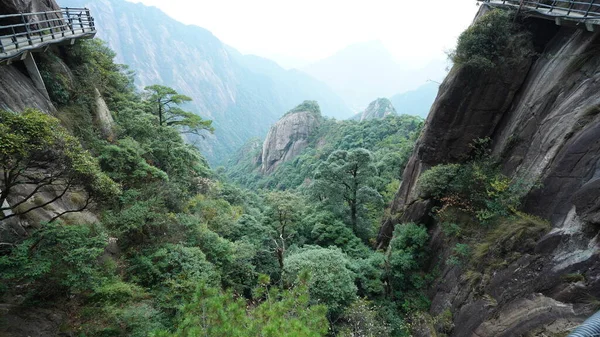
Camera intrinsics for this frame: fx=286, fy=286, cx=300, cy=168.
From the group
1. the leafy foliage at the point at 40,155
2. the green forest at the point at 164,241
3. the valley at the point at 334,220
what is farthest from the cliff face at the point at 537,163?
the leafy foliage at the point at 40,155

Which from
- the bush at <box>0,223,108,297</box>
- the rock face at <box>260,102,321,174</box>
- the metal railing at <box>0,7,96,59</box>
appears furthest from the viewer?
the rock face at <box>260,102,321,174</box>

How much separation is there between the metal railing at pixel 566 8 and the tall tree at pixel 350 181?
443 inches

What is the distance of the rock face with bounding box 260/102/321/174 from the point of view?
236 feet

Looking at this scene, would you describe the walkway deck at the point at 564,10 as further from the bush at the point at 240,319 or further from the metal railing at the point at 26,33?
the metal railing at the point at 26,33

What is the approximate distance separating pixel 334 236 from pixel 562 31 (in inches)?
612

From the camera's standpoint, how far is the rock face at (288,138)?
7200cm

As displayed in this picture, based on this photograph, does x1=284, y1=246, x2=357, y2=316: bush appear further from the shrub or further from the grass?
the grass

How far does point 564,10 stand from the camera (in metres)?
9.87

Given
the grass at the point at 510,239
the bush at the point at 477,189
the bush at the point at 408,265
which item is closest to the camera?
the grass at the point at 510,239

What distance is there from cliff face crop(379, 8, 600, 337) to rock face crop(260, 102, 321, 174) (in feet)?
189

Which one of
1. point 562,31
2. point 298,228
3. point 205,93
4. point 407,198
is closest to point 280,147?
point 298,228

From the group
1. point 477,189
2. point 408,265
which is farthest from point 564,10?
point 408,265

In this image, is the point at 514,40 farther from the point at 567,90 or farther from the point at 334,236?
the point at 334,236

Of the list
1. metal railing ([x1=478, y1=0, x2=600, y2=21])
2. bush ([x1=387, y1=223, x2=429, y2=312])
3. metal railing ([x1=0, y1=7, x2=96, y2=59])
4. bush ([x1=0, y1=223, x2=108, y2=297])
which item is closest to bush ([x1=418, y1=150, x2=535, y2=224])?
bush ([x1=387, y1=223, x2=429, y2=312])
